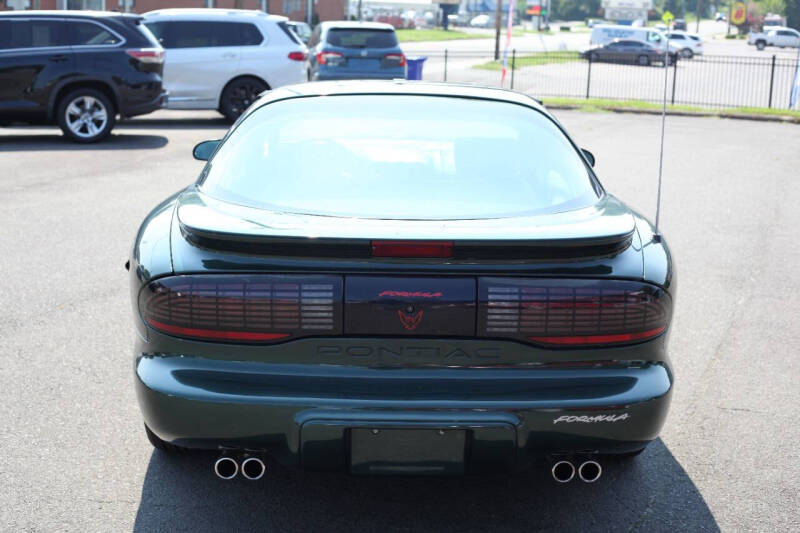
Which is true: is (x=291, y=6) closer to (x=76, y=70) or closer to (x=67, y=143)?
(x=67, y=143)

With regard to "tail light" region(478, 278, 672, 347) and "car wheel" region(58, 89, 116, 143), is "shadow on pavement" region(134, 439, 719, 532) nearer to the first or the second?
"tail light" region(478, 278, 672, 347)

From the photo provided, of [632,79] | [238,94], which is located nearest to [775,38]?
[632,79]

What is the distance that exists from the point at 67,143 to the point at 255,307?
41.8ft

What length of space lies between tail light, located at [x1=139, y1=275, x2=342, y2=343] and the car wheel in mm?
12215

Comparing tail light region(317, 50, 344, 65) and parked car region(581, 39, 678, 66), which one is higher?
tail light region(317, 50, 344, 65)

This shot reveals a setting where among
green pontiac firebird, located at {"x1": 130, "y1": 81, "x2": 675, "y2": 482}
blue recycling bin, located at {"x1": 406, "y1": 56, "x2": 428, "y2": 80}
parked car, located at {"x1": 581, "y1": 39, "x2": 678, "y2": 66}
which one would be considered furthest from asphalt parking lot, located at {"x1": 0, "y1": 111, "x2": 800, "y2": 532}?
parked car, located at {"x1": 581, "y1": 39, "x2": 678, "y2": 66}

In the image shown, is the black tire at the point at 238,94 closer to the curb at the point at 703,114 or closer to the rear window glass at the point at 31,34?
the rear window glass at the point at 31,34

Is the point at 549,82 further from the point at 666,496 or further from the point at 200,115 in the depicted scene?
the point at 666,496

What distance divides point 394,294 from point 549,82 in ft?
104

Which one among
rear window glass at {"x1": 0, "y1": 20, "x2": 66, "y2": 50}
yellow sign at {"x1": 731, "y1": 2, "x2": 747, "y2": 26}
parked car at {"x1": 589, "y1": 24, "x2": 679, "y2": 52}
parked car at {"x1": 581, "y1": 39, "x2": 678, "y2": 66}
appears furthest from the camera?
yellow sign at {"x1": 731, "y1": 2, "x2": 747, "y2": 26}

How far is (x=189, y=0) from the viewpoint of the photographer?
2042 inches

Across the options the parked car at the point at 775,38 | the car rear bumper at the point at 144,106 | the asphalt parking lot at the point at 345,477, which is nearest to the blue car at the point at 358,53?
the car rear bumper at the point at 144,106

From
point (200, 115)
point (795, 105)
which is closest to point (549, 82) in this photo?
point (795, 105)

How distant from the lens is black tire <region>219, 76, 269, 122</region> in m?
18.0
